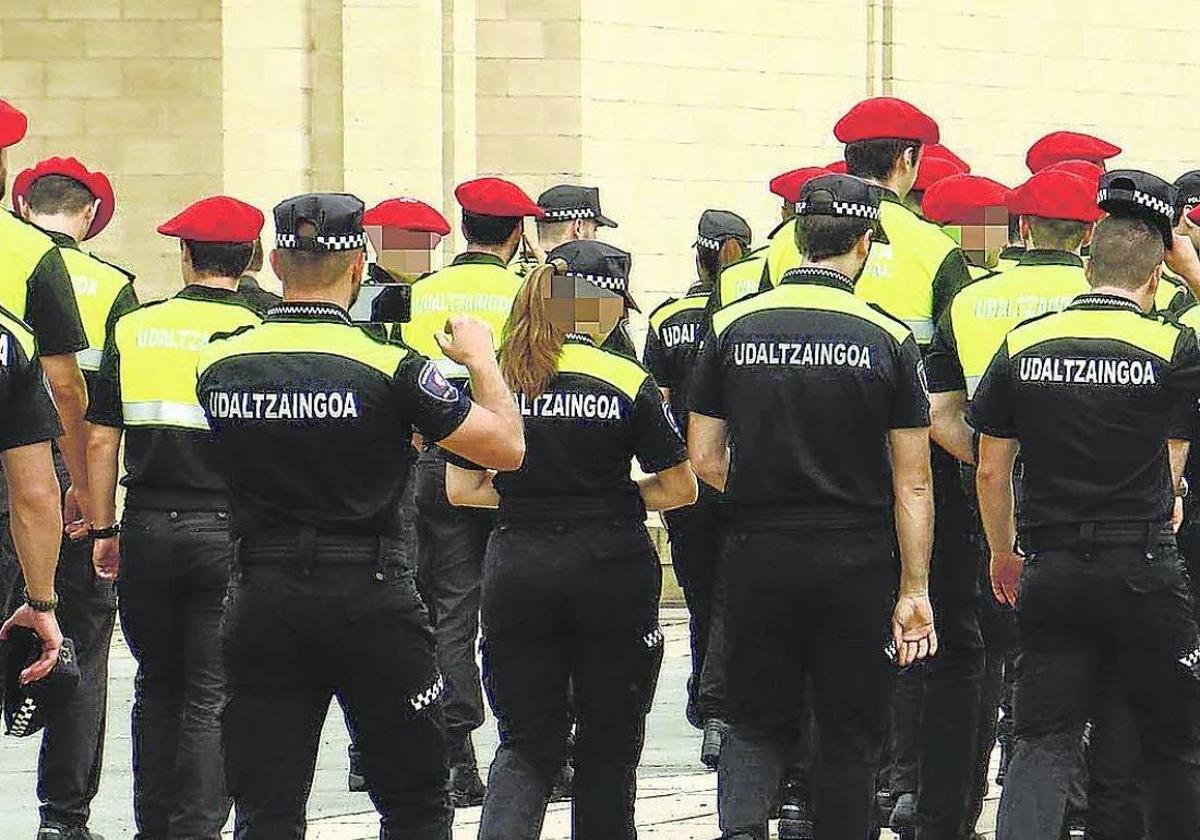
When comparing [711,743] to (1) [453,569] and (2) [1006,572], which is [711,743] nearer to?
(1) [453,569]

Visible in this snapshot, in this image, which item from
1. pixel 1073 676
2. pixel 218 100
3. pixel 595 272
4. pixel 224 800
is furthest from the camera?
pixel 218 100

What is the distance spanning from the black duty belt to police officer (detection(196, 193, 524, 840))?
165 centimetres

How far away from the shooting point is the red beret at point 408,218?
33.6ft

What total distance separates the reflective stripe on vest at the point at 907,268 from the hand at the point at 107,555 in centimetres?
252

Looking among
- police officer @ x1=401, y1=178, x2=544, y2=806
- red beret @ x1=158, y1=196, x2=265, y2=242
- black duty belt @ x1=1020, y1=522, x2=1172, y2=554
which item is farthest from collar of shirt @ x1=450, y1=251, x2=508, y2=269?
black duty belt @ x1=1020, y1=522, x2=1172, y2=554

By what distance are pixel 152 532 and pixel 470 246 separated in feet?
7.35

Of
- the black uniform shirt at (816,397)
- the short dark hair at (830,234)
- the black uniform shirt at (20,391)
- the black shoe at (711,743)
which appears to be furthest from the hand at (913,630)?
the black shoe at (711,743)

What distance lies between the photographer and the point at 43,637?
7117 mm

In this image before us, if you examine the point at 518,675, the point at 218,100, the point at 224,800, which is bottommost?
the point at 224,800

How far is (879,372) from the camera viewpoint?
729 cm

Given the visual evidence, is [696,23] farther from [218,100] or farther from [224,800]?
[224,800]

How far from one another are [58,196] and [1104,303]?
376cm

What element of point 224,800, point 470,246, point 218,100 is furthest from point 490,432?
point 218,100

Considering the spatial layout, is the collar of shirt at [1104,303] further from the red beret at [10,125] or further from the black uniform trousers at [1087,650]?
the red beret at [10,125]
